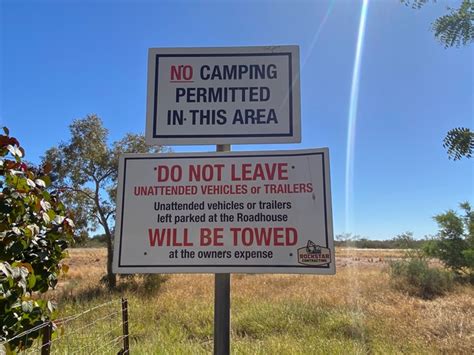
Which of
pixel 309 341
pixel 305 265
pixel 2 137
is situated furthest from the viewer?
pixel 309 341

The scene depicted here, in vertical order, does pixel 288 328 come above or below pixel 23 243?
below

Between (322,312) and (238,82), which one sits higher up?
(238,82)

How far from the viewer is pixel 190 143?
99.2 inches

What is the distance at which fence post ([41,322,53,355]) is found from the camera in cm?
233

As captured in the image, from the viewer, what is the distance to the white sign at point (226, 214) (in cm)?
224

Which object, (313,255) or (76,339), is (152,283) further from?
(313,255)

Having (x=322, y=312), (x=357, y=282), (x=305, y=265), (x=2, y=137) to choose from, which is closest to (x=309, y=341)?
(x=322, y=312)

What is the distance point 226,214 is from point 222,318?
649mm

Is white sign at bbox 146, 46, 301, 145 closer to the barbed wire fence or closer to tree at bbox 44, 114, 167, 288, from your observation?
the barbed wire fence

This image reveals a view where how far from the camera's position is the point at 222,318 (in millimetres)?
2326

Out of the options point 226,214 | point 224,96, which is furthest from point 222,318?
point 224,96

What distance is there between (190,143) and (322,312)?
6.60 metres

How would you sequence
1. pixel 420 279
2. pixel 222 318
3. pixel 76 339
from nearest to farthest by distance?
pixel 222 318, pixel 76 339, pixel 420 279

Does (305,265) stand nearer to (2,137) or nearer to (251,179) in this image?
(251,179)
